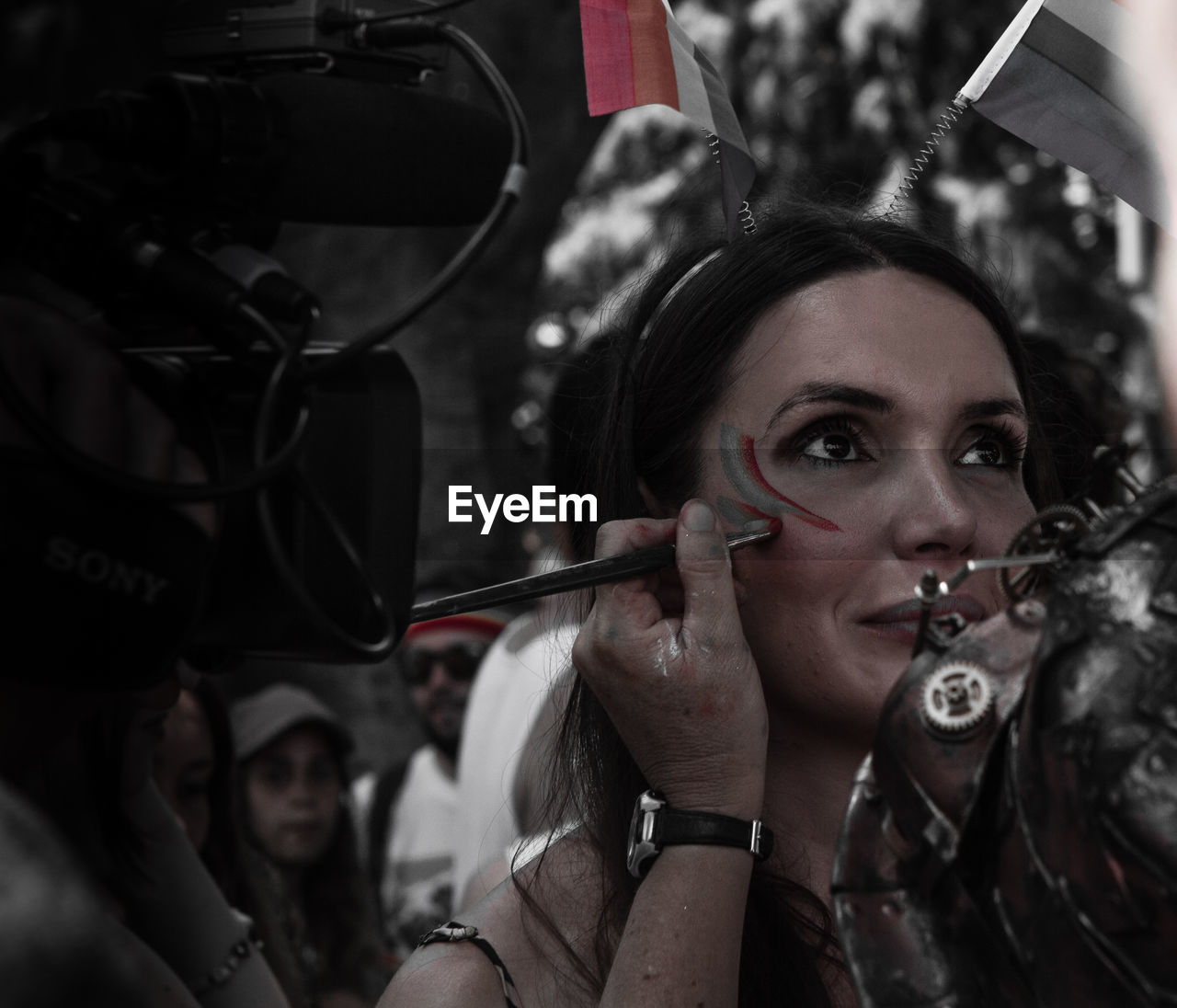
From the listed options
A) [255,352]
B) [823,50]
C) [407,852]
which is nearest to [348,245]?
[407,852]

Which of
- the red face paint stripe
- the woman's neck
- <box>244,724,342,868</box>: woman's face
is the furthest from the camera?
<box>244,724,342,868</box>: woman's face

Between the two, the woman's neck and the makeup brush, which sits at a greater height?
the makeup brush

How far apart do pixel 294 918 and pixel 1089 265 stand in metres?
5.57

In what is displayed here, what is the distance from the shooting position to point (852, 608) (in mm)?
1650

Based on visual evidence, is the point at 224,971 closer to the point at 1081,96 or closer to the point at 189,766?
the point at 189,766

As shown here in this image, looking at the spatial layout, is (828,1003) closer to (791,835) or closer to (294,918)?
(791,835)

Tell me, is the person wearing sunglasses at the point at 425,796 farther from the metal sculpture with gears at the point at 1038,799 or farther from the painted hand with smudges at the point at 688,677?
the metal sculpture with gears at the point at 1038,799

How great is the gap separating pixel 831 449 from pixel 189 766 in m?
1.84

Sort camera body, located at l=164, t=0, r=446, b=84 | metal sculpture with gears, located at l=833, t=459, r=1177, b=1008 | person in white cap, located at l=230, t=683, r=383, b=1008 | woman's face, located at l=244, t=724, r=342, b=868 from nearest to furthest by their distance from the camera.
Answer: metal sculpture with gears, located at l=833, t=459, r=1177, b=1008
camera body, located at l=164, t=0, r=446, b=84
person in white cap, located at l=230, t=683, r=383, b=1008
woman's face, located at l=244, t=724, r=342, b=868

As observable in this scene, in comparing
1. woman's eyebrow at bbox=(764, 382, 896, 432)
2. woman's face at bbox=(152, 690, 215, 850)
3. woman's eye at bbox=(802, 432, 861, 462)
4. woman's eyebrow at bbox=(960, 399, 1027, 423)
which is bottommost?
woman's face at bbox=(152, 690, 215, 850)

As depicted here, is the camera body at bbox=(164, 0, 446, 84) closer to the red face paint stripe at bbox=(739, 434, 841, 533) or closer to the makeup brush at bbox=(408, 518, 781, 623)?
the makeup brush at bbox=(408, 518, 781, 623)

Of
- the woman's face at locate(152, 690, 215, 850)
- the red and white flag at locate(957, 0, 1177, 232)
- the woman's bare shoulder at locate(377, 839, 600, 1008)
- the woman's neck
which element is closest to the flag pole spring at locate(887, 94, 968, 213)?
the red and white flag at locate(957, 0, 1177, 232)

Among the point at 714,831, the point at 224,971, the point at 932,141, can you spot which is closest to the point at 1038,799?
the point at 714,831

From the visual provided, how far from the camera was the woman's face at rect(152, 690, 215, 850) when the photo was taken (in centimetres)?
290
